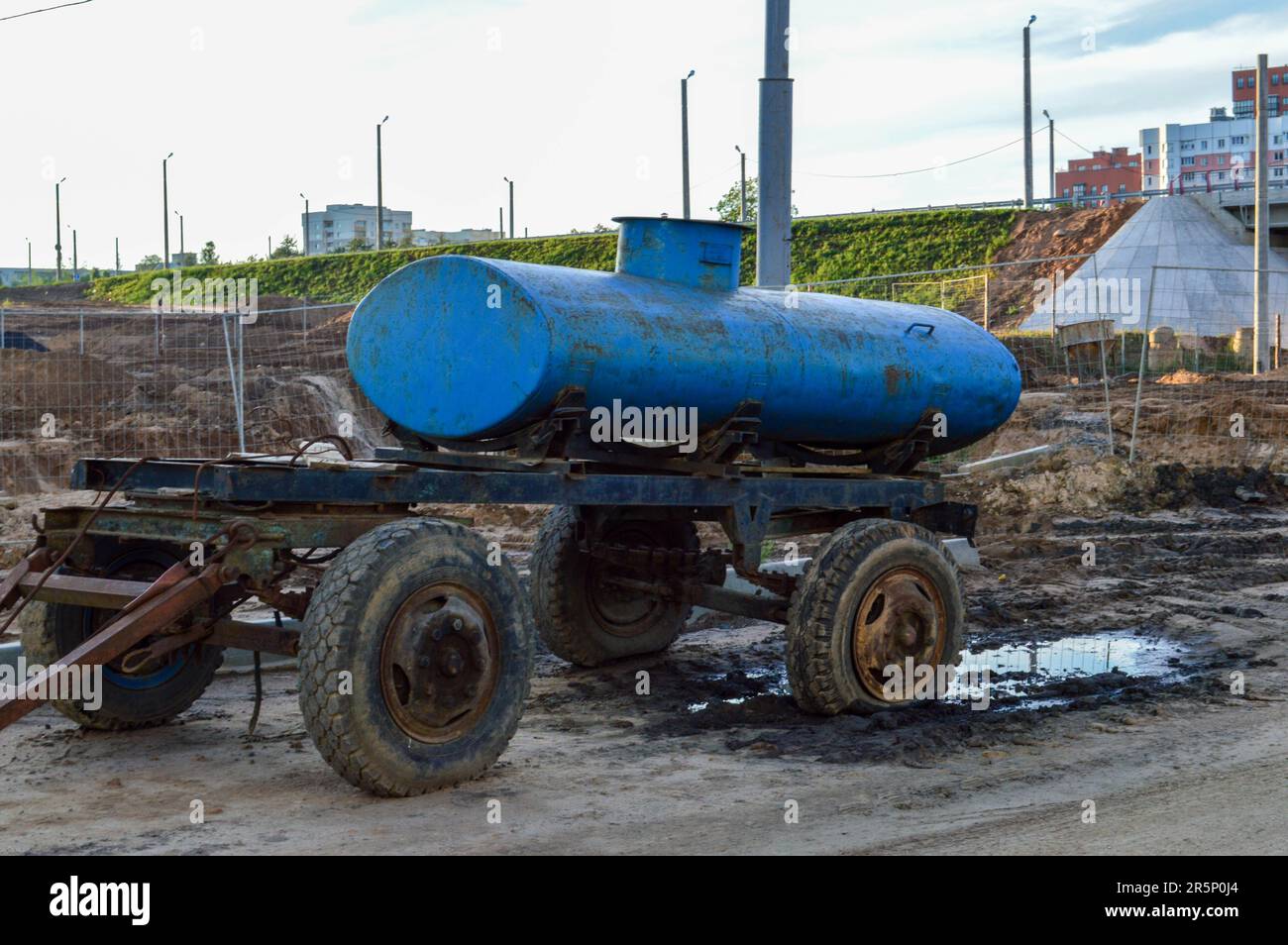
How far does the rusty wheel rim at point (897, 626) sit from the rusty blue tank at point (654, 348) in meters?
0.95

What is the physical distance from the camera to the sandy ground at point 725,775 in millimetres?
4852

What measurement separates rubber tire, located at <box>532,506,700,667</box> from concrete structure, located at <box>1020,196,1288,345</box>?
25620 millimetres

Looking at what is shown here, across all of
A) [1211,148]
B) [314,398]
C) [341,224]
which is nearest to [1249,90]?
[1211,148]

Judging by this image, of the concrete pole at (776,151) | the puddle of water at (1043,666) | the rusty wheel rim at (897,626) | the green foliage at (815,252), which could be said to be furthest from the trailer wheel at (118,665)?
the green foliage at (815,252)

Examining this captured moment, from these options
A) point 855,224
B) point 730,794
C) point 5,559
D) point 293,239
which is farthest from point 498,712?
point 293,239

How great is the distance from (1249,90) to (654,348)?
6083 inches

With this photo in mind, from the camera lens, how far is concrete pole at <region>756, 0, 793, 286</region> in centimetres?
1007

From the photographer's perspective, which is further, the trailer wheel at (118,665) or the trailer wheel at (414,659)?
the trailer wheel at (118,665)

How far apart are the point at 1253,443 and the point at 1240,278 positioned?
26.1m

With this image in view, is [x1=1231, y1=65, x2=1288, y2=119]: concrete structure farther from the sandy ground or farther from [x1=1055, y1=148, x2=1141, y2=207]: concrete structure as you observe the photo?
the sandy ground

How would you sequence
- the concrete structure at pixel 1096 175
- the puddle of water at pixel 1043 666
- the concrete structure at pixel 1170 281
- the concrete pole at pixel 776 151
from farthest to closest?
the concrete structure at pixel 1096 175 → the concrete structure at pixel 1170 281 → the concrete pole at pixel 776 151 → the puddle of water at pixel 1043 666

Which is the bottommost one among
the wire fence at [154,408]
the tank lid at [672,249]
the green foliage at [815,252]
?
the wire fence at [154,408]

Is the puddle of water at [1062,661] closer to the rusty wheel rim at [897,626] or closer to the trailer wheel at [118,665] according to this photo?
the rusty wheel rim at [897,626]
